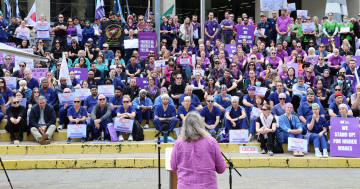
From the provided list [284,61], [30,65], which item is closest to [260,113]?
Answer: [284,61]

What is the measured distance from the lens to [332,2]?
22094 millimetres

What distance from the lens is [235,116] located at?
11.3 metres

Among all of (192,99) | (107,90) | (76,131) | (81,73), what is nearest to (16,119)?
(76,131)

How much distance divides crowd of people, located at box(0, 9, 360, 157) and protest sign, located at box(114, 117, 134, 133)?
0.27 metres

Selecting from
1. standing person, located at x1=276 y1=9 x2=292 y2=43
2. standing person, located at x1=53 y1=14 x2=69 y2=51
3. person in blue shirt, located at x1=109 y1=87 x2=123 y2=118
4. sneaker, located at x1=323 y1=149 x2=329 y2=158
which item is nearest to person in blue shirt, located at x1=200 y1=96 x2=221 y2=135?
person in blue shirt, located at x1=109 y1=87 x2=123 y2=118

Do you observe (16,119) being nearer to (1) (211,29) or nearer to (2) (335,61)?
(1) (211,29)

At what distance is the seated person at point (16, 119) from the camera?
11.2 meters

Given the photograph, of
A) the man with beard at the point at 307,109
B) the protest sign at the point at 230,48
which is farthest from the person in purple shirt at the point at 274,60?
the man with beard at the point at 307,109

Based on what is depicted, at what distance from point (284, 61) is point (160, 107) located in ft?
22.6

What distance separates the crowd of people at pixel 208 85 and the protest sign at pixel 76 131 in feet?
0.73

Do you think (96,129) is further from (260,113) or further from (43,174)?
(260,113)

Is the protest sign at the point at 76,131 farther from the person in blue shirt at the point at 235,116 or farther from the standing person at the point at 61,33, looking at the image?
the standing person at the point at 61,33

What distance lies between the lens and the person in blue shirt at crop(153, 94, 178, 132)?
1142 cm

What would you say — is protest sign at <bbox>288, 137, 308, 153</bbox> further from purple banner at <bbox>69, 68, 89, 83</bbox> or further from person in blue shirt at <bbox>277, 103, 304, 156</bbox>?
purple banner at <bbox>69, 68, 89, 83</bbox>
